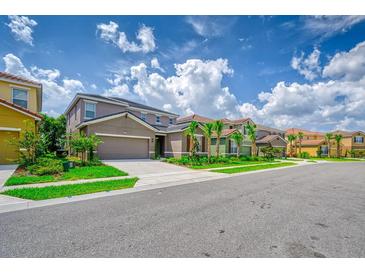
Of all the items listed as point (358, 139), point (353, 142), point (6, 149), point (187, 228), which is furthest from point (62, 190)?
point (358, 139)

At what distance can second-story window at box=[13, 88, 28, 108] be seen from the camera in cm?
1519

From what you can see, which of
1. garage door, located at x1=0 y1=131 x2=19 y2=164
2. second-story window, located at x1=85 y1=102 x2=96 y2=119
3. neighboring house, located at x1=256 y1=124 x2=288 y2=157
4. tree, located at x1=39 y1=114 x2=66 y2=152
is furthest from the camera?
neighboring house, located at x1=256 y1=124 x2=288 y2=157

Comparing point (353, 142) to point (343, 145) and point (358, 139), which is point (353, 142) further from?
point (343, 145)

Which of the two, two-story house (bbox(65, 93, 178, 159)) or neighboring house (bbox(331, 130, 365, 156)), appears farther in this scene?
neighboring house (bbox(331, 130, 365, 156))

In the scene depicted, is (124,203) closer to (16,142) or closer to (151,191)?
(151,191)

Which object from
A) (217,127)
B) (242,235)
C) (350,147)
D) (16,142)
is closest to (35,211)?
(242,235)

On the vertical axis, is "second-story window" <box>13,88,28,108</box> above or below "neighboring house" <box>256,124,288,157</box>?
above

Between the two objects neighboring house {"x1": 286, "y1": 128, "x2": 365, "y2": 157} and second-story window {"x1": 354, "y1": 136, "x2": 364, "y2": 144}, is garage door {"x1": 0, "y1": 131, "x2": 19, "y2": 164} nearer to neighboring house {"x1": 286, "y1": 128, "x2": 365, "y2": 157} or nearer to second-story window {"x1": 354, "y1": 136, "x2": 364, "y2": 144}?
neighboring house {"x1": 286, "y1": 128, "x2": 365, "y2": 157}

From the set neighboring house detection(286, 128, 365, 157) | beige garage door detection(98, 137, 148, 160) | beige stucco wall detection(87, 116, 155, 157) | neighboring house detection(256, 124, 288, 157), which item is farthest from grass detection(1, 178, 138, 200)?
neighboring house detection(286, 128, 365, 157)

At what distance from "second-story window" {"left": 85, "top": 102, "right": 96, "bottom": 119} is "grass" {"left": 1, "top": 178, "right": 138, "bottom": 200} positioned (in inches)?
576

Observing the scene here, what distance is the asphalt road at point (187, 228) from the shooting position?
312 centimetres

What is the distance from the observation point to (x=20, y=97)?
15.4 metres

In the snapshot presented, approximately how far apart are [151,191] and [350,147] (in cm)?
5933

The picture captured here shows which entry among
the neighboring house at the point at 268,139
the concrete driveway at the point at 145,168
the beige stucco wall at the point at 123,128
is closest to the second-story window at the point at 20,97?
the beige stucco wall at the point at 123,128
